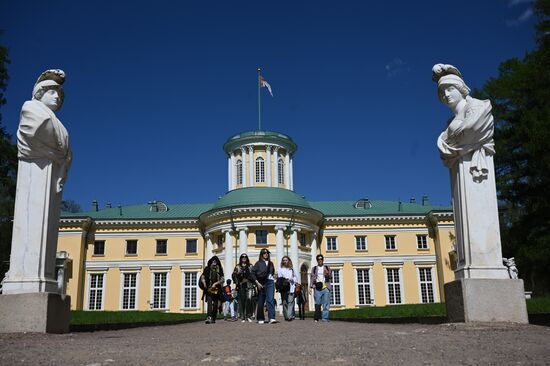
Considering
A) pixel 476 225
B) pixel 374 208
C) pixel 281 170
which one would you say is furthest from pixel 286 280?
pixel 374 208

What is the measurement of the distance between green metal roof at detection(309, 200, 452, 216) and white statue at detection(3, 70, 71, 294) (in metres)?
38.5

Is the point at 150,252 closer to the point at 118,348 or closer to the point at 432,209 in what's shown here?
the point at 432,209

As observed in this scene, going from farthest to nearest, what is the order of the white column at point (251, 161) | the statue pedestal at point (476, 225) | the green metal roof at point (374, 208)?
the white column at point (251, 161) → the green metal roof at point (374, 208) → the statue pedestal at point (476, 225)

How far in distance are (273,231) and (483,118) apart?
3197 cm

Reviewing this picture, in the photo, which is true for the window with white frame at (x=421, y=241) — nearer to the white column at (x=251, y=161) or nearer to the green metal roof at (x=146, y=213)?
the white column at (x=251, y=161)

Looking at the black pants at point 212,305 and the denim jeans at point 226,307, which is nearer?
the black pants at point 212,305

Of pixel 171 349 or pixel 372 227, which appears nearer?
pixel 171 349

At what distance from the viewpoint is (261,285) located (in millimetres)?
13148

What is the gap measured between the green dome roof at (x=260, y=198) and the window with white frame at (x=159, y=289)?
28.7 ft

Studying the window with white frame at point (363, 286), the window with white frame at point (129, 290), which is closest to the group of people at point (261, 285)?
the window with white frame at point (363, 286)

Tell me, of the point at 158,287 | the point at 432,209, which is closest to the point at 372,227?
the point at 432,209

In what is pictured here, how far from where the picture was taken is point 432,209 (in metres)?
45.3

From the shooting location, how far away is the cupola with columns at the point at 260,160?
46625 mm

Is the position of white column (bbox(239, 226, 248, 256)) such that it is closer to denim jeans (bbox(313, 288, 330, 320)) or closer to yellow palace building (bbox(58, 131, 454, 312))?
yellow palace building (bbox(58, 131, 454, 312))
